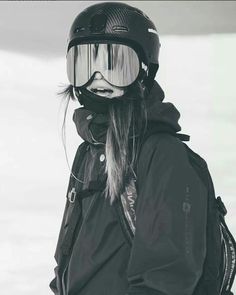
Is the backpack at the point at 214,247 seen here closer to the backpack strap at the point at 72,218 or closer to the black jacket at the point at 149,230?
the black jacket at the point at 149,230

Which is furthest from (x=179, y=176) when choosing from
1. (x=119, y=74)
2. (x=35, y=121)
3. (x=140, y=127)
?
(x=35, y=121)

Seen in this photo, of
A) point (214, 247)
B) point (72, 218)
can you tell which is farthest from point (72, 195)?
point (214, 247)

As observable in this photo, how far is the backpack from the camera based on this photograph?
1.30 m

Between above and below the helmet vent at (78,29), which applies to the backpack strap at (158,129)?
below

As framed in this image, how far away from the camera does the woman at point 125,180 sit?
49.8 inches

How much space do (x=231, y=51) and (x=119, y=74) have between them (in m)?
1.32

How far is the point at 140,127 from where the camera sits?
4.39ft

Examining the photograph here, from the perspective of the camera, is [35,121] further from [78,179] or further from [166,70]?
[78,179]

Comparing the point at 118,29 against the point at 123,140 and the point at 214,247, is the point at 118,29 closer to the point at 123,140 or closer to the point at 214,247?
the point at 123,140

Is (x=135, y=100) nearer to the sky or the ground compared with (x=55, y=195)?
nearer to the sky

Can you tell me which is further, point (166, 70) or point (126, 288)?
point (166, 70)

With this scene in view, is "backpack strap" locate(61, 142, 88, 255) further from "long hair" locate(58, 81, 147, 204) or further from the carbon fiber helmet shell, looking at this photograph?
the carbon fiber helmet shell

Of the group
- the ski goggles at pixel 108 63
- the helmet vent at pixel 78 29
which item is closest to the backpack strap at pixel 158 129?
the ski goggles at pixel 108 63

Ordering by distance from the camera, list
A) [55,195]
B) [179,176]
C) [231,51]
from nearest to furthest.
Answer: [179,176]
[55,195]
[231,51]
